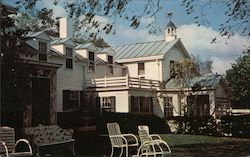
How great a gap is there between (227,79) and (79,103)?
A: 14.0 m

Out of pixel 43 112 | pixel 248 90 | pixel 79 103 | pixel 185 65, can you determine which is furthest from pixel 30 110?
pixel 248 90

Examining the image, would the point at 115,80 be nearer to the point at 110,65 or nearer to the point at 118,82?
the point at 118,82

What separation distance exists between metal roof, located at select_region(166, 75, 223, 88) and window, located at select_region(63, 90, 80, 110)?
26.1ft

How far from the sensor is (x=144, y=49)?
128 ft

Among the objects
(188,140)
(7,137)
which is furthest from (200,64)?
(7,137)

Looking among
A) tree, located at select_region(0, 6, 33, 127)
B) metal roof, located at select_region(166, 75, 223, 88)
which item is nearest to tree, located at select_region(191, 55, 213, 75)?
metal roof, located at select_region(166, 75, 223, 88)

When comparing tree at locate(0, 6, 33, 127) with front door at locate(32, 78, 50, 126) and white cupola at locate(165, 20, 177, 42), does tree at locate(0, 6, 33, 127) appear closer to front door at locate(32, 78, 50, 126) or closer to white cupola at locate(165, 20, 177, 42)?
front door at locate(32, 78, 50, 126)

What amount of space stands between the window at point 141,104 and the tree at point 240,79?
7.72 meters

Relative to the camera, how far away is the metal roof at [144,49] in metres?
37.3

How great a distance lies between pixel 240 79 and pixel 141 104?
370 inches

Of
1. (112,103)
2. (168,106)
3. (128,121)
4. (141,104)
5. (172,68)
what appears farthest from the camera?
(168,106)

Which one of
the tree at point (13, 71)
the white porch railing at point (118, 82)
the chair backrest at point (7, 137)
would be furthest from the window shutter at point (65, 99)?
the chair backrest at point (7, 137)

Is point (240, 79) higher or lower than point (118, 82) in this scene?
higher

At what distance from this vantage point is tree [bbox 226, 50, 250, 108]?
3684 centimetres
